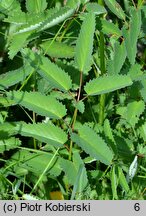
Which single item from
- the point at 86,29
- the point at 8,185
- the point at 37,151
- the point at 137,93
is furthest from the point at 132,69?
the point at 8,185

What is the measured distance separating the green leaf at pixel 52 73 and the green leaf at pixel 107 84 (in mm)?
76

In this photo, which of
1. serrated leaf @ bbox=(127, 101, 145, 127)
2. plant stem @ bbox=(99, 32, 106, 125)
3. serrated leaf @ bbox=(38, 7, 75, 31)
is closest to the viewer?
serrated leaf @ bbox=(38, 7, 75, 31)

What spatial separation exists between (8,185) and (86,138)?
363 mm

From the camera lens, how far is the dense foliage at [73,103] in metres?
1.72

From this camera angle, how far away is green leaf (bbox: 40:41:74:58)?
1948 mm

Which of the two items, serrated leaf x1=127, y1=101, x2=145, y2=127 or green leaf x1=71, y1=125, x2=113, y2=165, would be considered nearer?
green leaf x1=71, y1=125, x2=113, y2=165

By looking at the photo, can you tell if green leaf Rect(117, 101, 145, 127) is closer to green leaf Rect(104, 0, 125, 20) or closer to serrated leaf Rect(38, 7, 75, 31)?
green leaf Rect(104, 0, 125, 20)

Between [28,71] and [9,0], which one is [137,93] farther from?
[9,0]

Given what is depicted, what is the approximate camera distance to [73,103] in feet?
6.05

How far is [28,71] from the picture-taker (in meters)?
1.89

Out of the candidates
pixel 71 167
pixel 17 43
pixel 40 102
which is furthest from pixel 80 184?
pixel 17 43

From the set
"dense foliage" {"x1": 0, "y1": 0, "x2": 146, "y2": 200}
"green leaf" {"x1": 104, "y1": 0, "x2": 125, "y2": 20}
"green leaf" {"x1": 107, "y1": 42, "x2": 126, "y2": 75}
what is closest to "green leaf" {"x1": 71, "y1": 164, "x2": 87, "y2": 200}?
"dense foliage" {"x1": 0, "y1": 0, "x2": 146, "y2": 200}

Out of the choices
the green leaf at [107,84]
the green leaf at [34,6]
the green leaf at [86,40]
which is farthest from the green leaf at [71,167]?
the green leaf at [34,6]

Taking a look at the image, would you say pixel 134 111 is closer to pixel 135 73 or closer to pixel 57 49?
pixel 135 73
